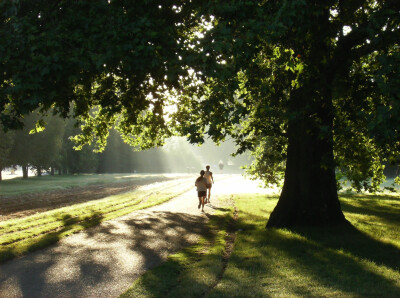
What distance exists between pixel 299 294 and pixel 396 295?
1.53 m

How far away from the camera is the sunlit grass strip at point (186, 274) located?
21.1 feet

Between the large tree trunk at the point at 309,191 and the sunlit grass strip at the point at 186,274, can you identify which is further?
the large tree trunk at the point at 309,191

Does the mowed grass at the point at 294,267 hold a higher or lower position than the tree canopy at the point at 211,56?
lower

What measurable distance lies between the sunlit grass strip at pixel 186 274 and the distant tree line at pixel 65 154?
30.4 feet

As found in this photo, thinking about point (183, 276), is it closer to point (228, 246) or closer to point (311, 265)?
point (311, 265)

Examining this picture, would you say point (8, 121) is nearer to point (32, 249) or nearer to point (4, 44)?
point (4, 44)

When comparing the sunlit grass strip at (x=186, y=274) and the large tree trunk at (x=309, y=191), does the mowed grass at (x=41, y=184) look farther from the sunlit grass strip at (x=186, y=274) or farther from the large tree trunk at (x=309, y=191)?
the sunlit grass strip at (x=186, y=274)

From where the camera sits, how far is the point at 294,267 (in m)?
7.98

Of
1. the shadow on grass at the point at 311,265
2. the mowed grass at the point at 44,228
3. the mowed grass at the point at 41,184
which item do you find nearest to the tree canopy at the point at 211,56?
the shadow on grass at the point at 311,265

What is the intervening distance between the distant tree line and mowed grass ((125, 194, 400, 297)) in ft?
32.8

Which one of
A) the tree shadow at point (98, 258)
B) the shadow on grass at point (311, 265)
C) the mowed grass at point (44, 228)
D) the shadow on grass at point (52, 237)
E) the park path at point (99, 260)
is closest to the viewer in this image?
the shadow on grass at point (311, 265)

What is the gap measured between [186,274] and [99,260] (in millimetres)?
2275

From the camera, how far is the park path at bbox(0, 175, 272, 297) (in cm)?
670

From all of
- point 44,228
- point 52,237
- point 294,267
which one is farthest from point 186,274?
point 44,228
